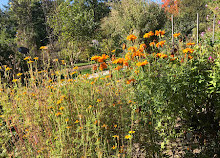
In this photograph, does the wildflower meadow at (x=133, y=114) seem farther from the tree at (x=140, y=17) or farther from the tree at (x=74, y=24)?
the tree at (x=74, y=24)

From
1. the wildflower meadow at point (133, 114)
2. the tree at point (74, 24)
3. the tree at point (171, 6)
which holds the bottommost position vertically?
the wildflower meadow at point (133, 114)

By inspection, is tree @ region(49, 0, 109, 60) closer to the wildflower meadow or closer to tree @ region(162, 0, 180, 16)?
the wildflower meadow

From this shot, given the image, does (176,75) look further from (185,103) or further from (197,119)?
(197,119)

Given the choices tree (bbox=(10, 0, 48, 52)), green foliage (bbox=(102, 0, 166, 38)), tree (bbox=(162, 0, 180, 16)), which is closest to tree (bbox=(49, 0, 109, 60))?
green foliage (bbox=(102, 0, 166, 38))

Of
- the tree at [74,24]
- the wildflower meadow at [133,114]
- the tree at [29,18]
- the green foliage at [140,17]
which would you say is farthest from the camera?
the tree at [29,18]

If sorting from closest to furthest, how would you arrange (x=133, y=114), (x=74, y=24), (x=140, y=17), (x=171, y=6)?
(x=133, y=114) → (x=140, y=17) → (x=74, y=24) → (x=171, y=6)

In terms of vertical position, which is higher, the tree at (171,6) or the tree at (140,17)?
the tree at (171,6)

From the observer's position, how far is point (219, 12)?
27.6 feet

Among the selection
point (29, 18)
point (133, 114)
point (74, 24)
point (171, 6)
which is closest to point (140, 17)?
point (74, 24)

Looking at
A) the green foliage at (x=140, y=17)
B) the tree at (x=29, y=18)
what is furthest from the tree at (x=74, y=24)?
the tree at (x=29, y=18)

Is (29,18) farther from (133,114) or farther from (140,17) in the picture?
(133,114)

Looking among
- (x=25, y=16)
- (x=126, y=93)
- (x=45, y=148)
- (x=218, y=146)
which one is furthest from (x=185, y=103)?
(x=25, y=16)

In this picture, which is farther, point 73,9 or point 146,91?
point 73,9

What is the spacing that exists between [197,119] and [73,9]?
10.8 metres
